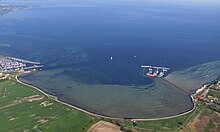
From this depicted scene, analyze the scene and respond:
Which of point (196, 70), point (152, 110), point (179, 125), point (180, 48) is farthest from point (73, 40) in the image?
point (179, 125)

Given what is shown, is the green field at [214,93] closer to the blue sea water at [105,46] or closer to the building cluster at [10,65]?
the blue sea water at [105,46]

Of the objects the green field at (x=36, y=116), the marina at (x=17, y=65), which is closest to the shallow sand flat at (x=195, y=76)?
the green field at (x=36, y=116)

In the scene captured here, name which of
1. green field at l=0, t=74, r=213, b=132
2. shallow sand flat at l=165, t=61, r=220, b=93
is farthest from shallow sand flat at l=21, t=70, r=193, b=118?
shallow sand flat at l=165, t=61, r=220, b=93

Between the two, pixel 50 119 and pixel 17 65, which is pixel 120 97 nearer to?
pixel 50 119

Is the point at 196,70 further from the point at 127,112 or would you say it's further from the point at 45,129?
the point at 45,129

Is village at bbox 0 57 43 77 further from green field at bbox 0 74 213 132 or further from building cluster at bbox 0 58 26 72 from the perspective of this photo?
green field at bbox 0 74 213 132
